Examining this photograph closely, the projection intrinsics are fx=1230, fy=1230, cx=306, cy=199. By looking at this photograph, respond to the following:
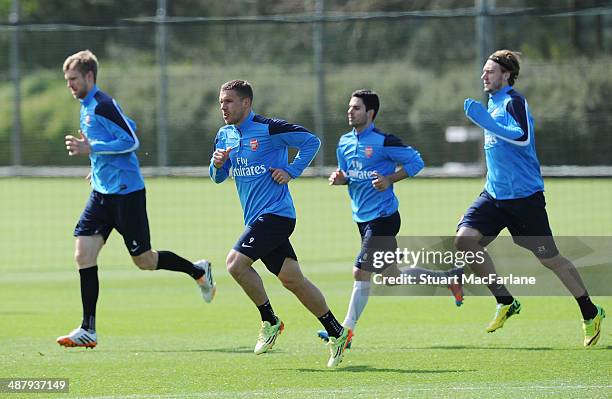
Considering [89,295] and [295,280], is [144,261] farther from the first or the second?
[295,280]

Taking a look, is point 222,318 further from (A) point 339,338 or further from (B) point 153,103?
(B) point 153,103

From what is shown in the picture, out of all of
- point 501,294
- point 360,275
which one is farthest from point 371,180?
point 501,294

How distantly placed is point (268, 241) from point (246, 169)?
23.6 inches

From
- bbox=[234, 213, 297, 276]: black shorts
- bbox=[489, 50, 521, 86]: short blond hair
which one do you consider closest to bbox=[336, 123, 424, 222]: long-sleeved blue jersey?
bbox=[489, 50, 521, 86]: short blond hair

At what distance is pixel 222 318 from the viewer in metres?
11.8

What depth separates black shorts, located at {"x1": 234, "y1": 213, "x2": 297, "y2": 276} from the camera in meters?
9.03

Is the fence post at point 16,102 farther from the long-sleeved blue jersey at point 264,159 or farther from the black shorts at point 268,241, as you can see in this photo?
the black shorts at point 268,241

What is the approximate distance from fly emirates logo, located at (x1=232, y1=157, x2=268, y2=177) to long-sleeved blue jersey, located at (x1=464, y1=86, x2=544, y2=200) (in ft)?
6.28

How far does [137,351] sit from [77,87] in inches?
89.1

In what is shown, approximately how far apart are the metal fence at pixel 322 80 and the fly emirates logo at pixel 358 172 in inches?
552

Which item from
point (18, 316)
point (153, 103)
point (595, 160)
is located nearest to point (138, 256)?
point (18, 316)

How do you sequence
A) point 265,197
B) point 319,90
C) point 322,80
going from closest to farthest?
point 265,197 → point 319,90 → point 322,80

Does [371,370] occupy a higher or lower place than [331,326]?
lower

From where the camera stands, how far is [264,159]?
30.4 ft
